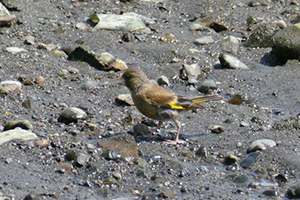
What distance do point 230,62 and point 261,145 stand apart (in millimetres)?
2916

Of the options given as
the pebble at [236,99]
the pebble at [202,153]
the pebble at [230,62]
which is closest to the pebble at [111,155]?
the pebble at [202,153]

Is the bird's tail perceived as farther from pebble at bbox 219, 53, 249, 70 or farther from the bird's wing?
pebble at bbox 219, 53, 249, 70

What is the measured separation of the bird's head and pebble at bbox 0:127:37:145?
1.46 m

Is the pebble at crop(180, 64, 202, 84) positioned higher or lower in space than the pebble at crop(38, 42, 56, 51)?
higher

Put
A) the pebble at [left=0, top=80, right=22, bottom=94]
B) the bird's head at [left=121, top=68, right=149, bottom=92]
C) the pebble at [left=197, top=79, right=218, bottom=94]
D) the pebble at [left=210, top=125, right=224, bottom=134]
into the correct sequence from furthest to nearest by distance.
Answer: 1. the pebble at [left=197, top=79, right=218, bottom=94]
2. the pebble at [left=0, top=80, right=22, bottom=94]
3. the bird's head at [left=121, top=68, right=149, bottom=92]
4. the pebble at [left=210, top=125, right=224, bottom=134]

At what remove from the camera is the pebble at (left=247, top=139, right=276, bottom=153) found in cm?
879

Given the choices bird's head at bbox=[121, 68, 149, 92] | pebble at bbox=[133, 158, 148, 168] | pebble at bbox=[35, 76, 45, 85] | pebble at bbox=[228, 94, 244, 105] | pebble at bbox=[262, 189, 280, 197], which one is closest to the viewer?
pebble at bbox=[262, 189, 280, 197]

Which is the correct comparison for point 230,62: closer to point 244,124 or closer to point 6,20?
point 244,124

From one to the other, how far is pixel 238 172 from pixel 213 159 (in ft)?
1.17

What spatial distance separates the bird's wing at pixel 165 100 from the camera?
916cm

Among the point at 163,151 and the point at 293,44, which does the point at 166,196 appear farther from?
the point at 293,44

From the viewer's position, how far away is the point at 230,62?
37.8 feet

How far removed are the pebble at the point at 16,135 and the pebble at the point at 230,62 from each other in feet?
12.5

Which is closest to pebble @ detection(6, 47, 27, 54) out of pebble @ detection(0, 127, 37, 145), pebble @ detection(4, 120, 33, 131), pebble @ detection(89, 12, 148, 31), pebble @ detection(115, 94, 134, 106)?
pebble @ detection(89, 12, 148, 31)
